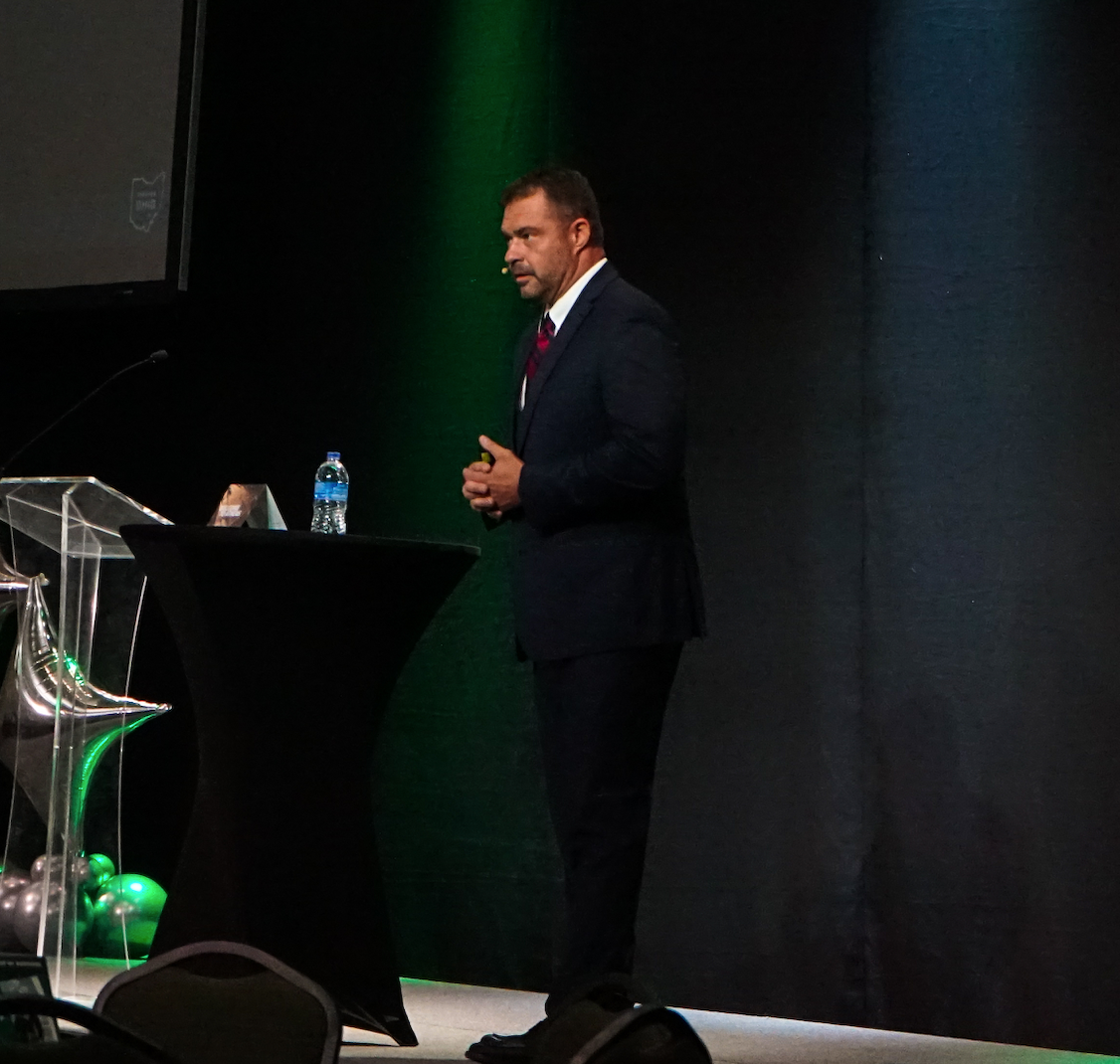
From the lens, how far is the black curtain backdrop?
3244mm

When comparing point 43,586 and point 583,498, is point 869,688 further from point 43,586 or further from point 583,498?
point 43,586

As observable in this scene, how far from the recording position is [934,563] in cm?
338

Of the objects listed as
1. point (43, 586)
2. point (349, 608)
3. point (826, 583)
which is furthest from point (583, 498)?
point (43, 586)

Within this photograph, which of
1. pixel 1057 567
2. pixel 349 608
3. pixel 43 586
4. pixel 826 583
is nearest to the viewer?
pixel 349 608

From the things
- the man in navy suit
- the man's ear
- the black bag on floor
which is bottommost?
the black bag on floor

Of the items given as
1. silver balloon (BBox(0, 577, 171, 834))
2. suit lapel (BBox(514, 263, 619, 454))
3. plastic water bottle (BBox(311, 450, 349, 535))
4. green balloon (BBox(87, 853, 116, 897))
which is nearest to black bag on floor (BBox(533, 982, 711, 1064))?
suit lapel (BBox(514, 263, 619, 454))

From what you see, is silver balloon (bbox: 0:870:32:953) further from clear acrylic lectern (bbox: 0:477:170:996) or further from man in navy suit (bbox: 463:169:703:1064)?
man in navy suit (bbox: 463:169:703:1064)

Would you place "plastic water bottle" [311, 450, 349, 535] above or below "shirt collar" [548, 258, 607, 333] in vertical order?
below

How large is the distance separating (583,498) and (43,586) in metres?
1.62

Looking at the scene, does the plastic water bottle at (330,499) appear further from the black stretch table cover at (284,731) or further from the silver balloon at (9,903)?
the silver balloon at (9,903)

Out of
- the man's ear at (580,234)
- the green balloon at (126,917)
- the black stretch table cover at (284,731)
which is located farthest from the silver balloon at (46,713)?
the man's ear at (580,234)

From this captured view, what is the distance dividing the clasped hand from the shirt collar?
265mm

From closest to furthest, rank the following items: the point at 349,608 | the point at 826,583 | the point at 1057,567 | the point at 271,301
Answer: the point at 349,608 < the point at 1057,567 < the point at 826,583 < the point at 271,301

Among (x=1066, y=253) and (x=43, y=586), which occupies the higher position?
(x=1066, y=253)
